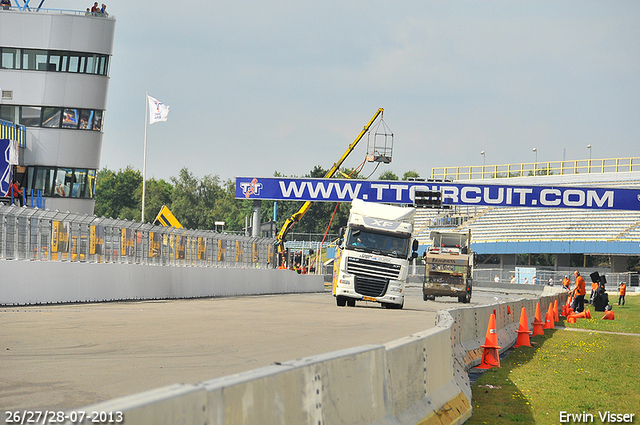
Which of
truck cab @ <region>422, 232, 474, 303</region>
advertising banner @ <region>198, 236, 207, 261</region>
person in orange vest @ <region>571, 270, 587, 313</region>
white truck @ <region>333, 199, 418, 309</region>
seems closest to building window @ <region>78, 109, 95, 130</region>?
advertising banner @ <region>198, 236, 207, 261</region>

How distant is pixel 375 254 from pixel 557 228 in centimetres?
5467

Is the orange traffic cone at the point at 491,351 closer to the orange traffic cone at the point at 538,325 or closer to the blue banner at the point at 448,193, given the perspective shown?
the orange traffic cone at the point at 538,325

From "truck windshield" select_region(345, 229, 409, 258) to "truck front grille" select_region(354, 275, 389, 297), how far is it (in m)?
0.97

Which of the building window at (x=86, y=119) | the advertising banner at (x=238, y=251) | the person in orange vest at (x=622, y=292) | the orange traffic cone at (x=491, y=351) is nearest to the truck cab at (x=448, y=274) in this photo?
the person in orange vest at (x=622, y=292)

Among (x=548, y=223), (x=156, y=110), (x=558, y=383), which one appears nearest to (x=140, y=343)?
(x=558, y=383)

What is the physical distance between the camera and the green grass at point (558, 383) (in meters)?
9.22

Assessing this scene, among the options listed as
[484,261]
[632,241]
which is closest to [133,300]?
[632,241]

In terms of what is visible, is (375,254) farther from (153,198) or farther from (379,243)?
(153,198)

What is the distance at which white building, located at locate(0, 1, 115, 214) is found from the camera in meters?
46.9

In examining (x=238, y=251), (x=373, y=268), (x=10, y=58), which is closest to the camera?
(x=373, y=268)

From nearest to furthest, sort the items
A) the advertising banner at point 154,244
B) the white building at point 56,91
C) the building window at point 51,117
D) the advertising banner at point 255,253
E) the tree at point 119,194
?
the advertising banner at point 154,244, the advertising banner at point 255,253, the white building at point 56,91, the building window at point 51,117, the tree at point 119,194

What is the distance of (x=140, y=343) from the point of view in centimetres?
1316

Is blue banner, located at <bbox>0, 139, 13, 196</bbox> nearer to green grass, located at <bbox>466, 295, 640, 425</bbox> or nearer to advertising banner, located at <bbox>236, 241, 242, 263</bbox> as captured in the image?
advertising banner, located at <bbox>236, 241, 242, 263</bbox>

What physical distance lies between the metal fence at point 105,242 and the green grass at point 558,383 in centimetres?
1259
